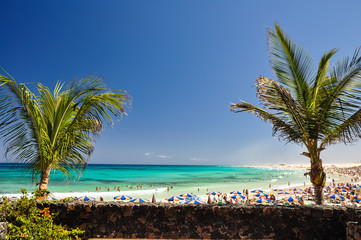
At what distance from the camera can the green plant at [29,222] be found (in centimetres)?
362

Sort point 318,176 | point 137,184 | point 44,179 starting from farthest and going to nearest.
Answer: point 137,184, point 318,176, point 44,179

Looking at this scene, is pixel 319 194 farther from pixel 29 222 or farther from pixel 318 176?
pixel 29 222

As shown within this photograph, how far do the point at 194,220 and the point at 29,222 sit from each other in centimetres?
316

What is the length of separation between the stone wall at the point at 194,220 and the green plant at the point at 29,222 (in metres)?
0.36

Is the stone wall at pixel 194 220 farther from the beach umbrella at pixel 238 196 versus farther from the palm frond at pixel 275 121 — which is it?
the beach umbrella at pixel 238 196

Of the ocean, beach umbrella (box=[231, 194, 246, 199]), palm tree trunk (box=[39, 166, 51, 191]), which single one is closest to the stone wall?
palm tree trunk (box=[39, 166, 51, 191])

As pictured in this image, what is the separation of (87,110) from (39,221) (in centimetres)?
286

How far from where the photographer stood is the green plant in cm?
362

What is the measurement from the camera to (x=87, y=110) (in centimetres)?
605

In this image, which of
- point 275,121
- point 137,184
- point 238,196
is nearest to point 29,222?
point 275,121

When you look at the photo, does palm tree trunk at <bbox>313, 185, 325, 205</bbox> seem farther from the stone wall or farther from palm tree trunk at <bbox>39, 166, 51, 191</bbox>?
palm tree trunk at <bbox>39, 166, 51, 191</bbox>

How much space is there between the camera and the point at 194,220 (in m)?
4.89

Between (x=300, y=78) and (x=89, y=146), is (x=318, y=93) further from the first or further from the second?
(x=89, y=146)

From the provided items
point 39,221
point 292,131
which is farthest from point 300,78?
point 39,221
